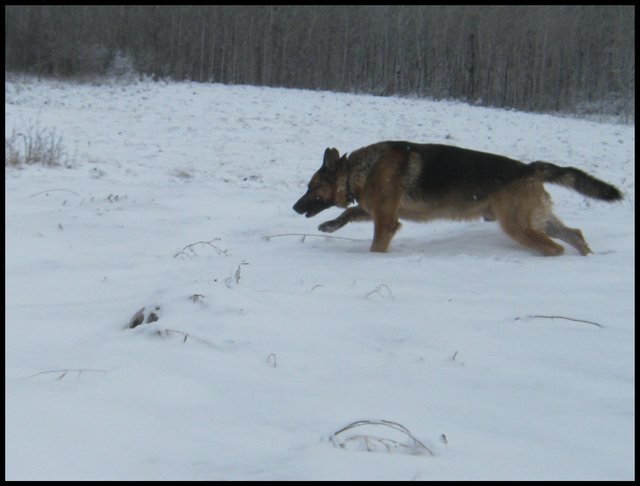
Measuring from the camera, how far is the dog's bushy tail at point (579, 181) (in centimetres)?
493

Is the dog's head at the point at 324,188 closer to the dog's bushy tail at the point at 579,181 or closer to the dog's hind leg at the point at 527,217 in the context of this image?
the dog's hind leg at the point at 527,217

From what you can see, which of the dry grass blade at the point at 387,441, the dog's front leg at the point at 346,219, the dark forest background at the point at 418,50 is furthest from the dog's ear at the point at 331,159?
the dark forest background at the point at 418,50

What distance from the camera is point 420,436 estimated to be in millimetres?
1735

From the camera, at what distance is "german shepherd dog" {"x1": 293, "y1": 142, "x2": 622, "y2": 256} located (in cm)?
495

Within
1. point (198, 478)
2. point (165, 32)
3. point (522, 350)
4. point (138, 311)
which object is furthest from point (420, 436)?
point (165, 32)

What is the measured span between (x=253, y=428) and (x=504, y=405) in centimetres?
84

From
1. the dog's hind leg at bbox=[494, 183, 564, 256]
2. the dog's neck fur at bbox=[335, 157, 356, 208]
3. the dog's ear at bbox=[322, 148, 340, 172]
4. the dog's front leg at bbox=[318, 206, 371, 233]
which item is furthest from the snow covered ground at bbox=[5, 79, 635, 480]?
the dog's ear at bbox=[322, 148, 340, 172]

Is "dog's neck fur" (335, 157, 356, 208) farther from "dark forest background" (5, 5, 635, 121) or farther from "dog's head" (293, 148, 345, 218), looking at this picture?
"dark forest background" (5, 5, 635, 121)

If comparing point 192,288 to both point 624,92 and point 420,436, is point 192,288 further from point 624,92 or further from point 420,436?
point 624,92

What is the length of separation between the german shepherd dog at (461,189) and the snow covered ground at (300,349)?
0.90 feet

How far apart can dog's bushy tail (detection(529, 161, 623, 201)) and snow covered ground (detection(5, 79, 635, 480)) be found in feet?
1.52

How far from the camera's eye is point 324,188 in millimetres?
5449

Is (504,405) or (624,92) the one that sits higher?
(624,92)

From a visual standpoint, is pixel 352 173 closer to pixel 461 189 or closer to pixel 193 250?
pixel 461 189
